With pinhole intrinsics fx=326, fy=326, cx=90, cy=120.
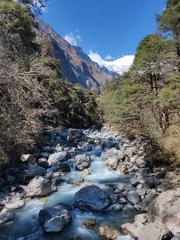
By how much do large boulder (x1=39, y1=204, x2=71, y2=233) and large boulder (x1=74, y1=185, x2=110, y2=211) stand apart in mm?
861

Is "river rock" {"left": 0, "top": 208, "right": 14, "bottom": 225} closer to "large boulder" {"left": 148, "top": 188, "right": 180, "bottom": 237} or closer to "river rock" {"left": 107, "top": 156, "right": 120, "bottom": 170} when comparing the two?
"large boulder" {"left": 148, "top": 188, "right": 180, "bottom": 237}

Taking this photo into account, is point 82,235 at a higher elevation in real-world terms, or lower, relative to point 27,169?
lower

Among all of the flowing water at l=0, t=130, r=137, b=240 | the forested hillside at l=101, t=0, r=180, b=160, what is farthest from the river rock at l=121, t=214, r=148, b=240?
the forested hillside at l=101, t=0, r=180, b=160

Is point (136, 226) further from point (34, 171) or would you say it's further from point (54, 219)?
point (34, 171)

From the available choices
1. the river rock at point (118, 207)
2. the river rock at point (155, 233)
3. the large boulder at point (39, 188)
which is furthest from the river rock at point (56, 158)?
the river rock at point (155, 233)

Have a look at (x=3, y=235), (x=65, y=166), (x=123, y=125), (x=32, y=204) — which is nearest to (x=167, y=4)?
(x=123, y=125)

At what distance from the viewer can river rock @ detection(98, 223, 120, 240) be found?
10.5 meters

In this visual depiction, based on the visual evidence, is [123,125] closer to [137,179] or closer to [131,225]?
[137,179]

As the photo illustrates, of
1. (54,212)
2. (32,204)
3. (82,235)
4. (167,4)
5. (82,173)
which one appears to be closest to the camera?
(82,235)

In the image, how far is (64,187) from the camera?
15.9 meters

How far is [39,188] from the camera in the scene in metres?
14.5

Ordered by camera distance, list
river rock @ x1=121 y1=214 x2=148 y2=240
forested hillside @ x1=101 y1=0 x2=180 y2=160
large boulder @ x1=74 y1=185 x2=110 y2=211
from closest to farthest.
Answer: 1. river rock @ x1=121 y1=214 x2=148 y2=240
2. large boulder @ x1=74 y1=185 x2=110 y2=211
3. forested hillside @ x1=101 y1=0 x2=180 y2=160

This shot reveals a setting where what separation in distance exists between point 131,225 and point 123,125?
2265 cm

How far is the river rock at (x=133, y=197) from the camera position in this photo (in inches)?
524
